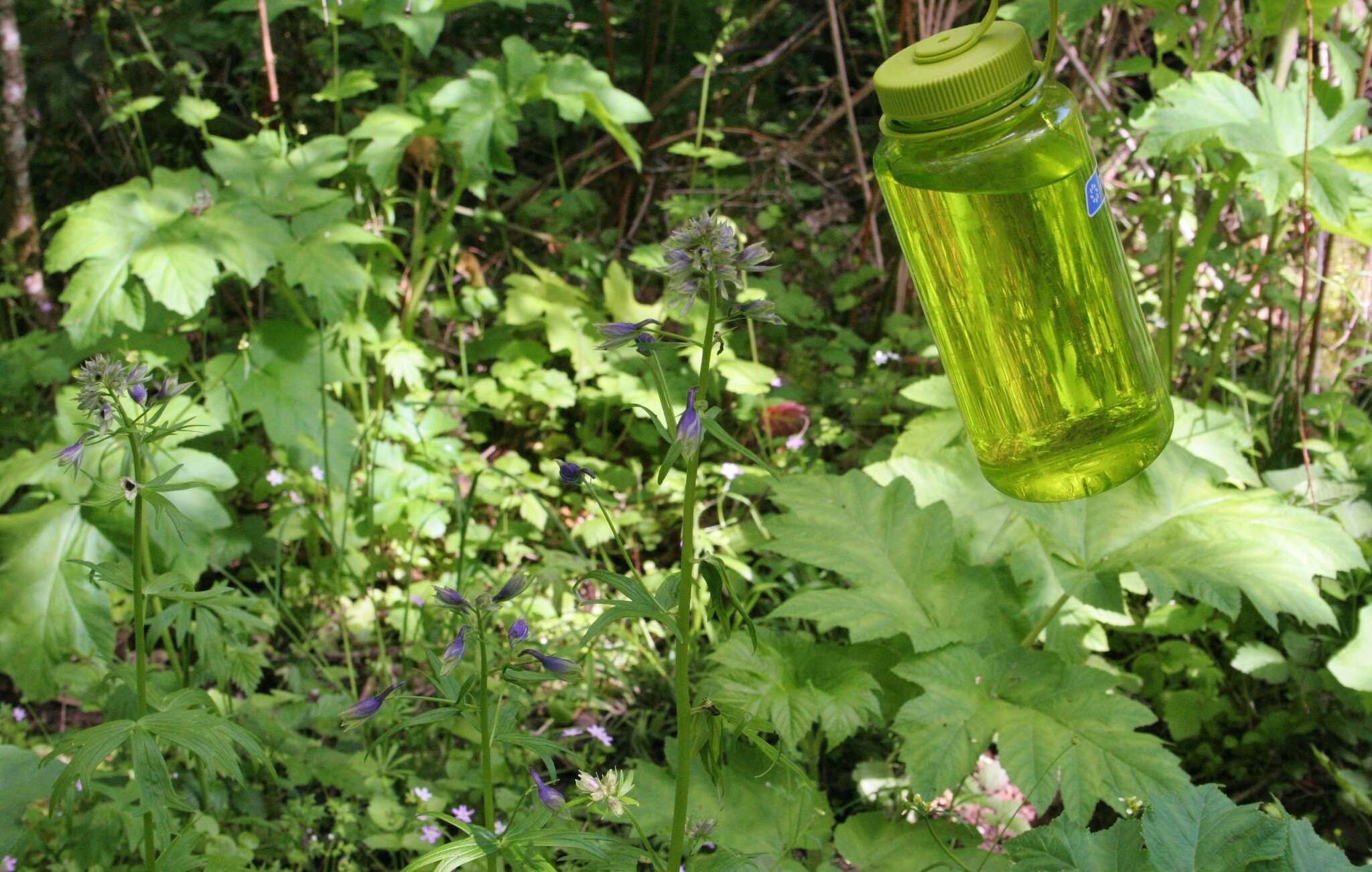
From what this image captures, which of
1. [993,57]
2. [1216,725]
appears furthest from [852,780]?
[993,57]

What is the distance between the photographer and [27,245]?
3.88 meters

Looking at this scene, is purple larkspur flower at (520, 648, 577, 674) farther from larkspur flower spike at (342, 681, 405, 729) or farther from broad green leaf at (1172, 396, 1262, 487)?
broad green leaf at (1172, 396, 1262, 487)

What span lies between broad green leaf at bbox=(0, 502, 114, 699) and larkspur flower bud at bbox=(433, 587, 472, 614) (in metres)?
1.53

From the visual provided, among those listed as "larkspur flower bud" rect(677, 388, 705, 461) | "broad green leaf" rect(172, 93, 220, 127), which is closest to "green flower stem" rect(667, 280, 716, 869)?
"larkspur flower bud" rect(677, 388, 705, 461)

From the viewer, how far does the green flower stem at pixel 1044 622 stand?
6.77 feet

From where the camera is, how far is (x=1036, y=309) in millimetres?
1099

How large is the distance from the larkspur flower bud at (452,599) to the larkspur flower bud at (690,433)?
0.29m

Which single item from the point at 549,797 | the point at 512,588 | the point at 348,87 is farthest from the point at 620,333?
the point at 348,87

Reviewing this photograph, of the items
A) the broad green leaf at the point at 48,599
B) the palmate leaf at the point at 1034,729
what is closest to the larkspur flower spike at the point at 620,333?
the palmate leaf at the point at 1034,729

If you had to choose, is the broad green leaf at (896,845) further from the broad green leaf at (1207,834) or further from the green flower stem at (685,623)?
the green flower stem at (685,623)

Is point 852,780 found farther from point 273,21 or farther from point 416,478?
point 273,21

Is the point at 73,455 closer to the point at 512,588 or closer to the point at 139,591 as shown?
the point at 139,591

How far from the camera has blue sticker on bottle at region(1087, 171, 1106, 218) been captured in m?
1.08

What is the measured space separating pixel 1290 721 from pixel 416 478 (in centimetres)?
225
